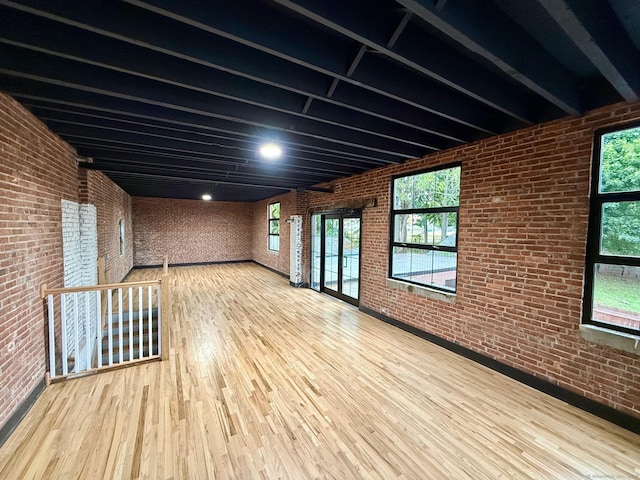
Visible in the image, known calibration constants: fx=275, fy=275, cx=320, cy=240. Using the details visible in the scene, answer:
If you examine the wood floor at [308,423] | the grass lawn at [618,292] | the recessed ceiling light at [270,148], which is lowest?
the wood floor at [308,423]

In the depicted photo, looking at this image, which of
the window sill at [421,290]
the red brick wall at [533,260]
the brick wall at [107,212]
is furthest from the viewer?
the brick wall at [107,212]

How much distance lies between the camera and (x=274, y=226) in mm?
9734

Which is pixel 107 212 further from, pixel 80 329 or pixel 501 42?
pixel 501 42

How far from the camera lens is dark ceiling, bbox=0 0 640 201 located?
1.48 metres

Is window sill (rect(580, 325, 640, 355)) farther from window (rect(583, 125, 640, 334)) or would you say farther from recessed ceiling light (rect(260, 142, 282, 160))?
recessed ceiling light (rect(260, 142, 282, 160))

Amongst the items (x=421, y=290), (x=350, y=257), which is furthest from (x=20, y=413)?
(x=350, y=257)

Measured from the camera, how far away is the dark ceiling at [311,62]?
58.4 inches

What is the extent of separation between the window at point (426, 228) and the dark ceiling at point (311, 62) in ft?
2.82

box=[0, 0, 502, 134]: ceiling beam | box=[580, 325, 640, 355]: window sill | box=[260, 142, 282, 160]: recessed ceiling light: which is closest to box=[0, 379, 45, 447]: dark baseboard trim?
box=[0, 0, 502, 134]: ceiling beam

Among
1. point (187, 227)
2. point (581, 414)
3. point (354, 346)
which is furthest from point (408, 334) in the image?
point (187, 227)

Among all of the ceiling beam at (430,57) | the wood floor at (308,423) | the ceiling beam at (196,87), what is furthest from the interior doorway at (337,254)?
the ceiling beam at (430,57)

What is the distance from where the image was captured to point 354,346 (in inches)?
147

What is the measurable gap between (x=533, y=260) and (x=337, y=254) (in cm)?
383

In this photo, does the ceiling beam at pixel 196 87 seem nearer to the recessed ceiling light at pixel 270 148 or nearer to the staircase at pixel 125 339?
the recessed ceiling light at pixel 270 148
